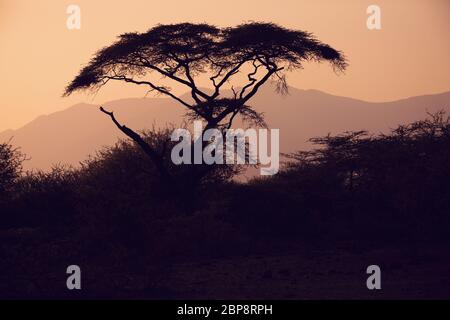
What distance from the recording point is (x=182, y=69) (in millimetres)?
24812

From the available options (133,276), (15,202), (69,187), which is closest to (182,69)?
(69,187)

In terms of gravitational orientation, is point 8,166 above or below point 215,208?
above

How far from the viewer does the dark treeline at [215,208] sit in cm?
1838

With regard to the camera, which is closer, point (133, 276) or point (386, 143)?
point (133, 276)

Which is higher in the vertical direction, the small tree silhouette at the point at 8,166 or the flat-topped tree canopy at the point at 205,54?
the flat-topped tree canopy at the point at 205,54

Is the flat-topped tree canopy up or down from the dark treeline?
up

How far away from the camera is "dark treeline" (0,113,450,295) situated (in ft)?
60.3

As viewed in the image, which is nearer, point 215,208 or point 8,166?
point 215,208

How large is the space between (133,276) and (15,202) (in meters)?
8.72

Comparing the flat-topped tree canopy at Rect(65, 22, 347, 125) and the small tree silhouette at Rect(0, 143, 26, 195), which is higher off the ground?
the flat-topped tree canopy at Rect(65, 22, 347, 125)

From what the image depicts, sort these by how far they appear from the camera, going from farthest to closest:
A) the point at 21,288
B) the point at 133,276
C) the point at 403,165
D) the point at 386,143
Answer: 1. the point at 386,143
2. the point at 403,165
3. the point at 133,276
4. the point at 21,288

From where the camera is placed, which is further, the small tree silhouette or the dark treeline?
the small tree silhouette

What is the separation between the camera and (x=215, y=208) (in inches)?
847

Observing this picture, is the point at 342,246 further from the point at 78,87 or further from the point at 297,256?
the point at 78,87
